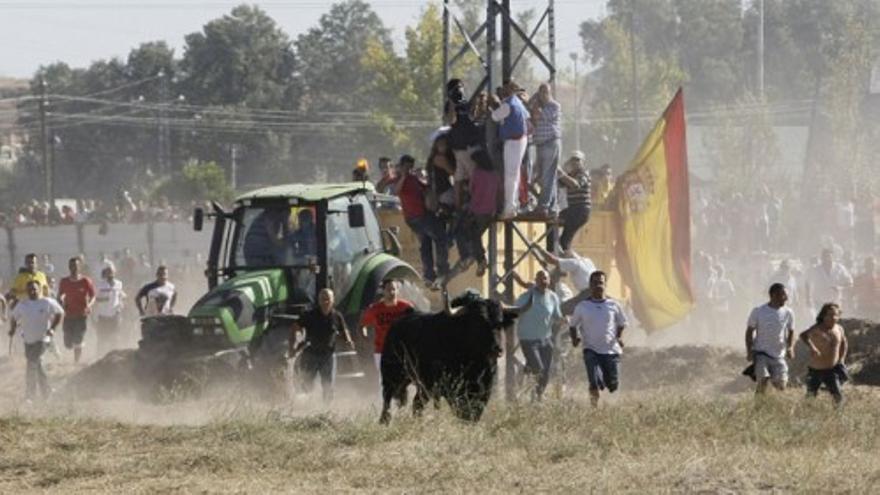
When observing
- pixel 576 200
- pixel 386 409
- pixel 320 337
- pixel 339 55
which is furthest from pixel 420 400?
pixel 339 55

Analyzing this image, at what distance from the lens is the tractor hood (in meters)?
20.9

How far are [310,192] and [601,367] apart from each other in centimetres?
419

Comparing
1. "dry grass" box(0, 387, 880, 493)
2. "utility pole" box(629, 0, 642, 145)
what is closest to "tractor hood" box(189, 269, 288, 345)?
"dry grass" box(0, 387, 880, 493)

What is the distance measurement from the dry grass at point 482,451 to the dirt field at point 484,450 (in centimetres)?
2

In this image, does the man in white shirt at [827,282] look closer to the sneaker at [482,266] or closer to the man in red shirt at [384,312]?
Answer: the sneaker at [482,266]

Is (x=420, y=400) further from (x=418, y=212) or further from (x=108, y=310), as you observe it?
(x=108, y=310)

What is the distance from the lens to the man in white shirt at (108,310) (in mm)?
30531

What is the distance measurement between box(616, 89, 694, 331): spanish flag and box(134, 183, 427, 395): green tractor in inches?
209

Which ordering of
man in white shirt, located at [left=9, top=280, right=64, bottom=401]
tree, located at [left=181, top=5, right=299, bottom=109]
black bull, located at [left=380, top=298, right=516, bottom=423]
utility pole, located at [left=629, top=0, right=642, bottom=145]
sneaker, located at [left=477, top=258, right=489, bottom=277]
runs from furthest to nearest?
tree, located at [left=181, top=5, right=299, bottom=109], utility pole, located at [left=629, top=0, right=642, bottom=145], man in white shirt, located at [left=9, top=280, right=64, bottom=401], sneaker, located at [left=477, top=258, right=489, bottom=277], black bull, located at [left=380, top=298, right=516, bottom=423]

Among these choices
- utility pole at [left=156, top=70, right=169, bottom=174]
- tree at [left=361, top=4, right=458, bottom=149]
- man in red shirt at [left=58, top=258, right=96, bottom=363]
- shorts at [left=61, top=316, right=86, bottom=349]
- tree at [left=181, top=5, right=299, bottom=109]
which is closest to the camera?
man in red shirt at [left=58, top=258, right=96, bottom=363]

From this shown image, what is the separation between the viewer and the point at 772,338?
19281 millimetres

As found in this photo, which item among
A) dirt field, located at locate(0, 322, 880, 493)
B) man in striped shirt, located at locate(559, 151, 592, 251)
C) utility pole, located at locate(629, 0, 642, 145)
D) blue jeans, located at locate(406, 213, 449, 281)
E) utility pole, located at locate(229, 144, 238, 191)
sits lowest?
dirt field, located at locate(0, 322, 880, 493)

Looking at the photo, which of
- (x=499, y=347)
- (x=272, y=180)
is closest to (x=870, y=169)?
(x=272, y=180)

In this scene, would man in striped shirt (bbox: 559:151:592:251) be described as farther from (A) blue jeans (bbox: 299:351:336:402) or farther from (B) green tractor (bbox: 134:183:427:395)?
(A) blue jeans (bbox: 299:351:336:402)
